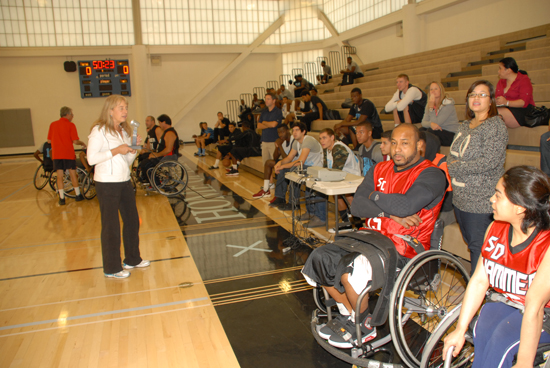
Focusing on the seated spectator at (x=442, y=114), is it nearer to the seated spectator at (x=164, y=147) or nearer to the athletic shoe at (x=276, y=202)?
the athletic shoe at (x=276, y=202)

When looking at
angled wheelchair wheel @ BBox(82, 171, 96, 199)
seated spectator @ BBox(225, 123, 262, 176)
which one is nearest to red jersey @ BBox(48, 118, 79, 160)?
angled wheelchair wheel @ BBox(82, 171, 96, 199)

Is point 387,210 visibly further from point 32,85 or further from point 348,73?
point 32,85

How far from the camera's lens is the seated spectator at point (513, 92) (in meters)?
3.70

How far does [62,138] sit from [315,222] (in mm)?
4065

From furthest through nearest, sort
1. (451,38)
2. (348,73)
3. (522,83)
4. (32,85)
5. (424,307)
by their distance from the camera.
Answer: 1. (32,85)
2. (348,73)
3. (451,38)
4. (522,83)
5. (424,307)

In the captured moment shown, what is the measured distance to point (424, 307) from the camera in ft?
6.77

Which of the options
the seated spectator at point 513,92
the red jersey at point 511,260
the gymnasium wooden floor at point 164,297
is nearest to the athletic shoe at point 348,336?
the gymnasium wooden floor at point 164,297

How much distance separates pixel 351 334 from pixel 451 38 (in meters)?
10.1

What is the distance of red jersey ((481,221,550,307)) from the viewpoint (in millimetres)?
1434

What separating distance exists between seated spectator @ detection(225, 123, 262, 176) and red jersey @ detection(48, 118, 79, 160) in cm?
328

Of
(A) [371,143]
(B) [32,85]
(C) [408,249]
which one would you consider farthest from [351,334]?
(B) [32,85]

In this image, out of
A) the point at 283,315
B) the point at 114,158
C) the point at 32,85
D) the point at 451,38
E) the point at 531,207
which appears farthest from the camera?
the point at 32,85

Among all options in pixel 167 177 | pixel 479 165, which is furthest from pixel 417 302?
pixel 167 177

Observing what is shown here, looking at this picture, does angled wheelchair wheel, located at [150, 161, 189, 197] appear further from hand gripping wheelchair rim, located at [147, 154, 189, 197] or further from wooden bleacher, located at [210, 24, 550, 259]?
wooden bleacher, located at [210, 24, 550, 259]
